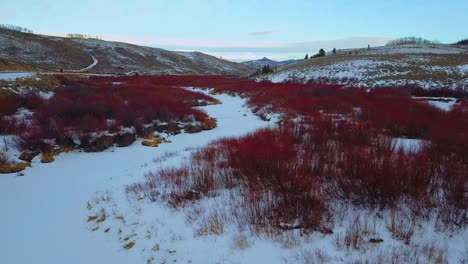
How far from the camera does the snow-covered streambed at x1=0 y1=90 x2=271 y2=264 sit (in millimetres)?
4801

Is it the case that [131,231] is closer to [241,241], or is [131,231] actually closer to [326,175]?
[241,241]

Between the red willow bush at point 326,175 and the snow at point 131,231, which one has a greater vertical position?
the red willow bush at point 326,175

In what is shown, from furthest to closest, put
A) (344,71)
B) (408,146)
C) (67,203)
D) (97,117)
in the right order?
(344,71)
(97,117)
(408,146)
(67,203)

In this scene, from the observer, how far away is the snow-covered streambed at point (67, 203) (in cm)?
480

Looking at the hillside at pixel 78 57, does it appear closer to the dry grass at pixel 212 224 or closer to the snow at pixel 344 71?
the snow at pixel 344 71

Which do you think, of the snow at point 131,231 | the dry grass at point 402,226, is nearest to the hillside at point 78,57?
the snow at point 131,231

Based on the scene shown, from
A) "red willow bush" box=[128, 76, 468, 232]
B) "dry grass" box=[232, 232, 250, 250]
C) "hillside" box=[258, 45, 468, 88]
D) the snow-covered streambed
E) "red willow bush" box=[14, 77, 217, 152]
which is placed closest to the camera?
"dry grass" box=[232, 232, 250, 250]

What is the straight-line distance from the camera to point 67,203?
22.0ft

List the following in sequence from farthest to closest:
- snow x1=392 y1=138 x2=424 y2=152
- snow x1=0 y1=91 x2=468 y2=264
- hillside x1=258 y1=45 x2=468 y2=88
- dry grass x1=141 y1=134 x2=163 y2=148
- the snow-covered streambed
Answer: hillside x1=258 y1=45 x2=468 y2=88 → dry grass x1=141 y1=134 x2=163 y2=148 → snow x1=392 y1=138 x2=424 y2=152 → the snow-covered streambed → snow x1=0 y1=91 x2=468 y2=264

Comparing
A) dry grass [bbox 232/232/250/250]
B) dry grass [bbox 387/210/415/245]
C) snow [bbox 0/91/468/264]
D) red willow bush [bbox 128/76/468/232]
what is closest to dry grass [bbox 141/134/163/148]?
snow [bbox 0/91/468/264]

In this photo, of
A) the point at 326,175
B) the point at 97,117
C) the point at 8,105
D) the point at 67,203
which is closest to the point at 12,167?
the point at 67,203

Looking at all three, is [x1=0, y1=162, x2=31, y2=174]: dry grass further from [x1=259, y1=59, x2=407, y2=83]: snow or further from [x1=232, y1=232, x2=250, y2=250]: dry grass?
[x1=259, y1=59, x2=407, y2=83]: snow

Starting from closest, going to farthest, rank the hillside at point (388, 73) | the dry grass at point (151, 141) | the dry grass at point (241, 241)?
the dry grass at point (241, 241), the dry grass at point (151, 141), the hillside at point (388, 73)

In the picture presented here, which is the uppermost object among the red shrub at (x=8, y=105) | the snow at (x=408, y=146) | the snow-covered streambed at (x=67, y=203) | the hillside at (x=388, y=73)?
the hillside at (x=388, y=73)
